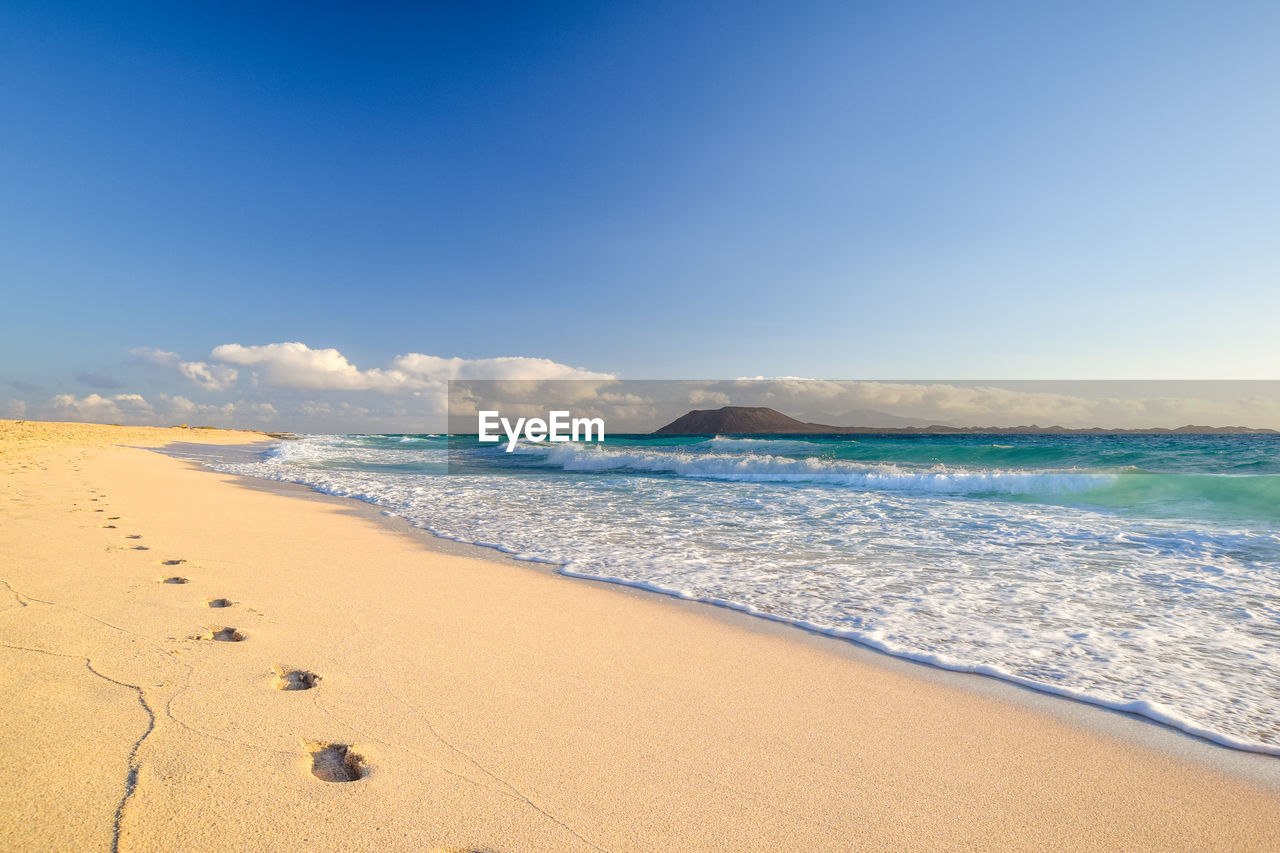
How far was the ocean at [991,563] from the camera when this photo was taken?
10.7ft

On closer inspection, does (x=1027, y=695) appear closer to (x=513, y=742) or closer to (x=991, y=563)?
(x=513, y=742)

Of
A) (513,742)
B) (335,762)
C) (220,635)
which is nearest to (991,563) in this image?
(513,742)

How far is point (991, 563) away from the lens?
231 inches

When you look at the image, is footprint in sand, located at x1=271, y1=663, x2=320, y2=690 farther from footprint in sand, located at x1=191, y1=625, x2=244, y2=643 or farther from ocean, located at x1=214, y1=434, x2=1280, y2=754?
ocean, located at x1=214, y1=434, x2=1280, y2=754

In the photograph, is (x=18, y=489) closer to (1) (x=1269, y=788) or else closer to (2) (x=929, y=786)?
(2) (x=929, y=786)

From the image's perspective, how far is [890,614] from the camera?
4.17m

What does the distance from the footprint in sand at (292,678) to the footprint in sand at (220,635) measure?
0.51 m

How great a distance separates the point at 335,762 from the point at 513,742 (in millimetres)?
632

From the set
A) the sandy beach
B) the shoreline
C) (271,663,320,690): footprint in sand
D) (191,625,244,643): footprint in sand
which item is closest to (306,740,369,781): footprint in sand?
the sandy beach

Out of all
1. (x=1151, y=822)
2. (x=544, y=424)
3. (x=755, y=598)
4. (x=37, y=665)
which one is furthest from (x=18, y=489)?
(x=544, y=424)

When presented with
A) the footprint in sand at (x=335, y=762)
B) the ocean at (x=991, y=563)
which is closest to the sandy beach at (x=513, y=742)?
the footprint in sand at (x=335, y=762)

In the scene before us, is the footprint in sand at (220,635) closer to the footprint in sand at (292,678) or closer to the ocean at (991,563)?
the footprint in sand at (292,678)

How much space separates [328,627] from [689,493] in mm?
9947

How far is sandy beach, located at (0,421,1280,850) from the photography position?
5.62 feet
